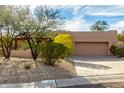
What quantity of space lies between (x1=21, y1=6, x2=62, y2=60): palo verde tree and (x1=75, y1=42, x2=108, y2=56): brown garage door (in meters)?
11.3

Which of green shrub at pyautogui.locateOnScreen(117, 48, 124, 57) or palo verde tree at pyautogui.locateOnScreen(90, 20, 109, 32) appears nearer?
green shrub at pyautogui.locateOnScreen(117, 48, 124, 57)

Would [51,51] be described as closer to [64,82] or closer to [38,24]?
[38,24]

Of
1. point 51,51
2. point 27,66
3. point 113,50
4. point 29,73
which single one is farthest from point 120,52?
point 29,73

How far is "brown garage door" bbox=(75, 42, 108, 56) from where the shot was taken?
2630 cm

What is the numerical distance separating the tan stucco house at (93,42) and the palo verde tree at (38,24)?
11.1 metres

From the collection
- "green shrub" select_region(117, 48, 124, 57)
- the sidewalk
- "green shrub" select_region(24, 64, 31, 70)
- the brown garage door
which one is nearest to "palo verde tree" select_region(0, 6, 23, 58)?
"green shrub" select_region(24, 64, 31, 70)

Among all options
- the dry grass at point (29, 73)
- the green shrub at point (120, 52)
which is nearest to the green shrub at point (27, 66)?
the dry grass at point (29, 73)

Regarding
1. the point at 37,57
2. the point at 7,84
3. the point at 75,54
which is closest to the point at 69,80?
the point at 7,84

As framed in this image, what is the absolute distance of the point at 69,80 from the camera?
32.6ft

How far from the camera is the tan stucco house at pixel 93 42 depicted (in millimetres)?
26094

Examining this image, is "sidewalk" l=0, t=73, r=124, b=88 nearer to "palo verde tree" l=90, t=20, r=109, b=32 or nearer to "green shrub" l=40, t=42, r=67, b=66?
"green shrub" l=40, t=42, r=67, b=66
